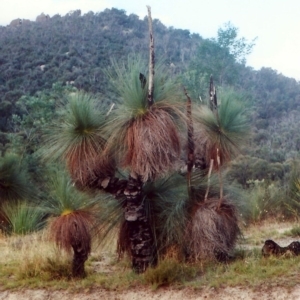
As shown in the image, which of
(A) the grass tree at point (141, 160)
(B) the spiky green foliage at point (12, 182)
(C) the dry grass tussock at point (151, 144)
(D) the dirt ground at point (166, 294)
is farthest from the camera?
(B) the spiky green foliage at point (12, 182)

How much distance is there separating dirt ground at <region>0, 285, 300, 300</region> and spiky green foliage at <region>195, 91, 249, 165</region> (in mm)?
2067

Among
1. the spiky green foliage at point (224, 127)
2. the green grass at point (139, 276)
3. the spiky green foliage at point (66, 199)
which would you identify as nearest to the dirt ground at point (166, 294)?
the green grass at point (139, 276)

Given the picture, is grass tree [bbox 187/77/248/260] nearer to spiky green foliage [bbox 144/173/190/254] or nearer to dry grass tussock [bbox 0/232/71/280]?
spiky green foliage [bbox 144/173/190/254]

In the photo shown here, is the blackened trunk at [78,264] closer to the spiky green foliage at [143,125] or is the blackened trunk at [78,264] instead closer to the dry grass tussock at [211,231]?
the spiky green foliage at [143,125]

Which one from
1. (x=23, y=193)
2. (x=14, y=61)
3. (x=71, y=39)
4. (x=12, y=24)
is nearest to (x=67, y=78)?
(x=14, y=61)

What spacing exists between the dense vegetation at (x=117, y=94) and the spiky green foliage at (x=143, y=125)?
2 centimetres

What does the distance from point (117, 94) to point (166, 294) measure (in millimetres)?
2436

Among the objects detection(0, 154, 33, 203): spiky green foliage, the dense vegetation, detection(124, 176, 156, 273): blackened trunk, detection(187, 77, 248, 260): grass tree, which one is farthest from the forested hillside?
detection(124, 176, 156, 273): blackened trunk

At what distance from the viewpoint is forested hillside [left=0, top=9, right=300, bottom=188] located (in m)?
19.0

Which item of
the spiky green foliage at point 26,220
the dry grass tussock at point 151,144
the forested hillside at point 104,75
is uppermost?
the forested hillside at point 104,75

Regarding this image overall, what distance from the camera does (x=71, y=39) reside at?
3503cm

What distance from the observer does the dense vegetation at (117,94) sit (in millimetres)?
6367

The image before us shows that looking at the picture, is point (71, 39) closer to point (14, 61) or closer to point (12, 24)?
point (14, 61)

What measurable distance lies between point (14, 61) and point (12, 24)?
1615 cm
